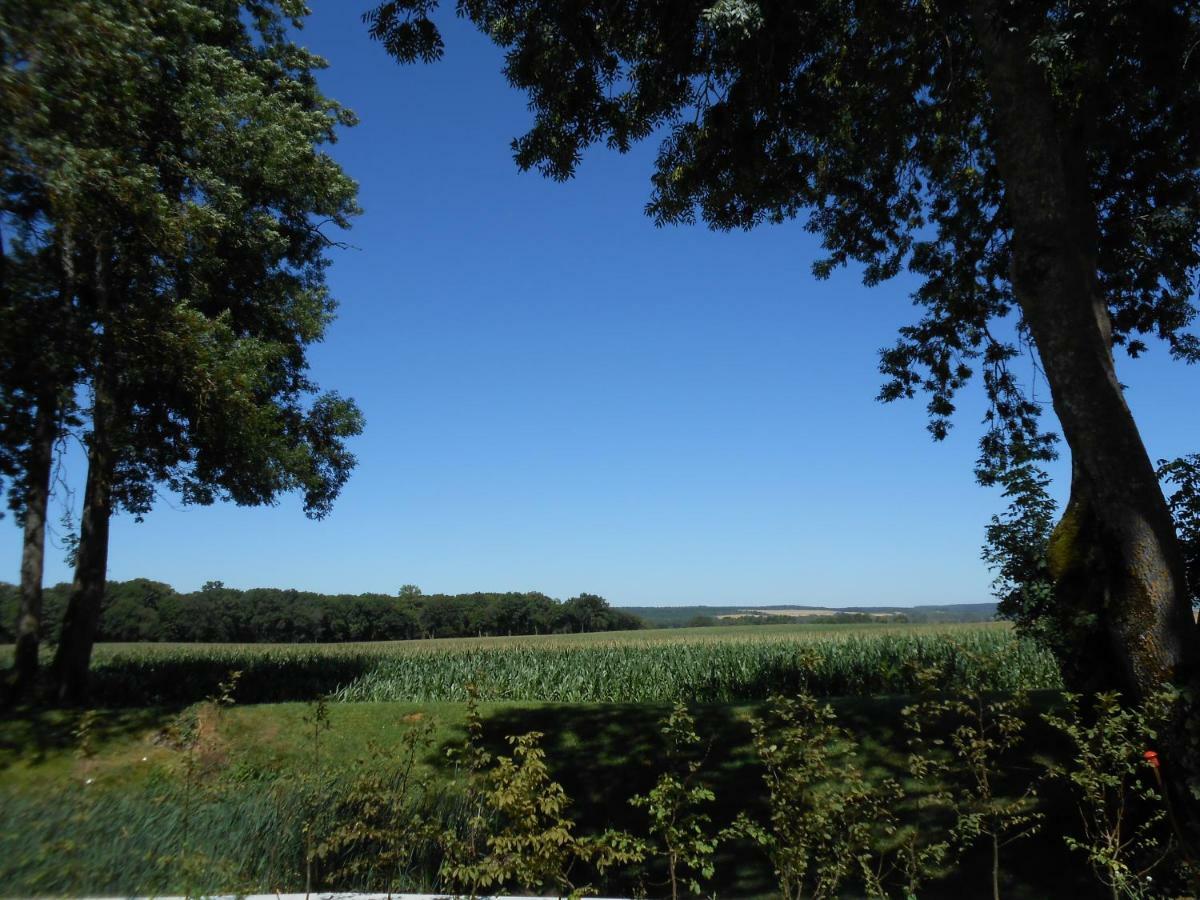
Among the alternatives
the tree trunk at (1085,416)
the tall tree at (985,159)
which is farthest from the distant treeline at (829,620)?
the tree trunk at (1085,416)

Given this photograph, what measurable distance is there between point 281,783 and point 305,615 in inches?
2424

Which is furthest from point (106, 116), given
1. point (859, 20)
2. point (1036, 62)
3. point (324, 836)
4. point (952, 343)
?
point (952, 343)

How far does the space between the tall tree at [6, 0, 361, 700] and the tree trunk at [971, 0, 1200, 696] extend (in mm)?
8466

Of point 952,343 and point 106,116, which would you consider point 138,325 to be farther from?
point 952,343

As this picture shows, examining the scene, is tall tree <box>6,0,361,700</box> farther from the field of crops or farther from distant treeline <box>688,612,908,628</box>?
distant treeline <box>688,612,908,628</box>

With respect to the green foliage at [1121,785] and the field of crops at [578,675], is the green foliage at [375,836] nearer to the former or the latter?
the green foliage at [1121,785]

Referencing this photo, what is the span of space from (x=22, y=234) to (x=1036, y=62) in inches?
424

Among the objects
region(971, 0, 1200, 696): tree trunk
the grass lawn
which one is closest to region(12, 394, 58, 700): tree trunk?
the grass lawn

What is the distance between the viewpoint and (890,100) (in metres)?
8.91

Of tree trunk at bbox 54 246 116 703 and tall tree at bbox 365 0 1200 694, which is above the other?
tall tree at bbox 365 0 1200 694

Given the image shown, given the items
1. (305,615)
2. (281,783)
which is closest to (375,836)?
(281,783)

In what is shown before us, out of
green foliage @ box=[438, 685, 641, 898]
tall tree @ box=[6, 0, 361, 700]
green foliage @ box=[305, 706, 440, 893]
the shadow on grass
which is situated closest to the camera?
green foliage @ box=[438, 685, 641, 898]

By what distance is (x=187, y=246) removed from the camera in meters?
11.4

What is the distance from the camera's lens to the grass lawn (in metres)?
4.09
